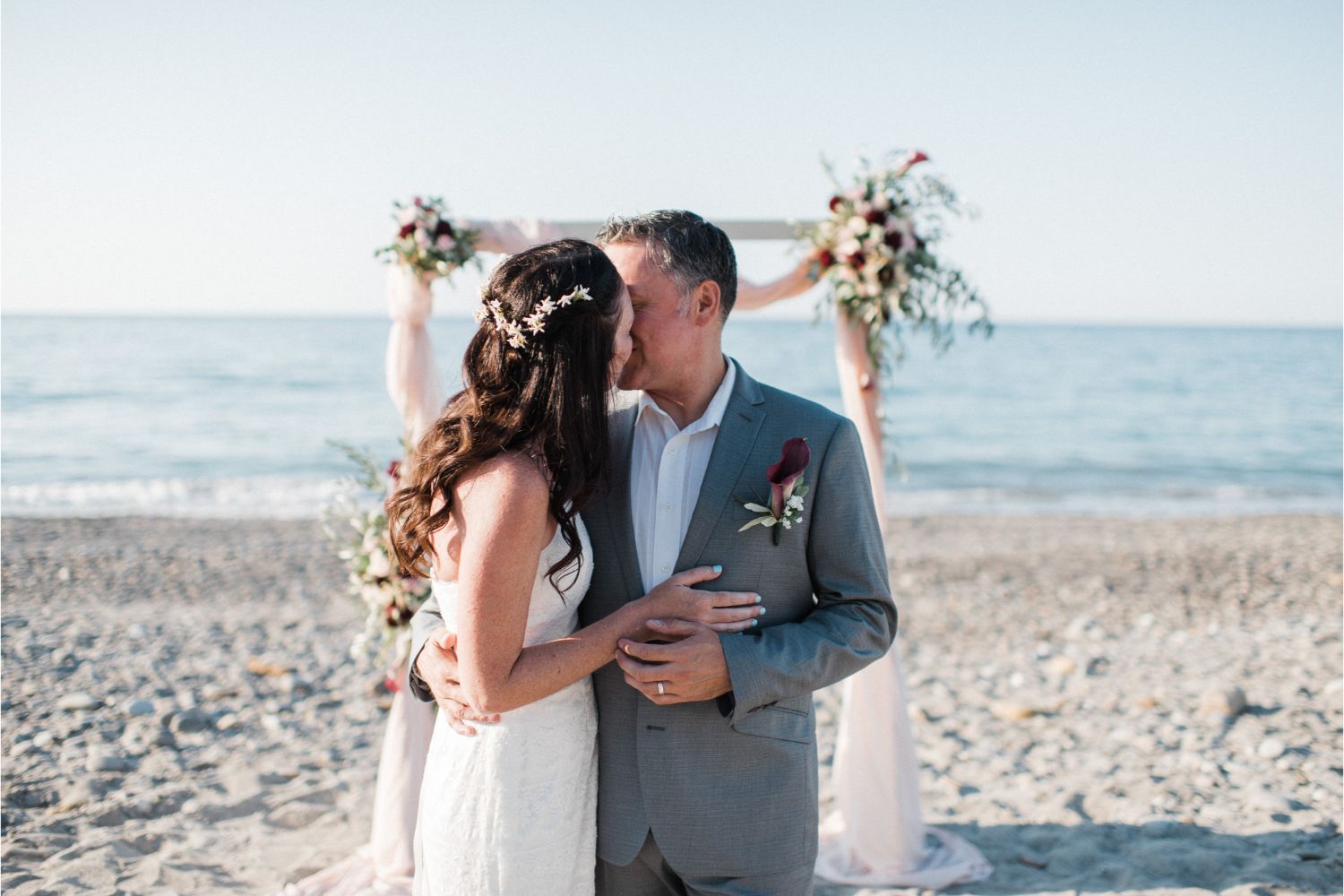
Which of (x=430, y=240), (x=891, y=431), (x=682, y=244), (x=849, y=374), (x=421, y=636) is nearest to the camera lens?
(x=682, y=244)

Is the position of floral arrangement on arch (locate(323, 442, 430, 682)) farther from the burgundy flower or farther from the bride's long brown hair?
the burgundy flower

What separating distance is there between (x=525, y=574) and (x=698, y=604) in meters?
0.45

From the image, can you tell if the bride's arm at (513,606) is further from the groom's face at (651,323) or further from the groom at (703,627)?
the groom's face at (651,323)

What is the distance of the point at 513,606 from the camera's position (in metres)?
2.38

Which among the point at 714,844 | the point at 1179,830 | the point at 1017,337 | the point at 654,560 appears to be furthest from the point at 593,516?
the point at 1017,337

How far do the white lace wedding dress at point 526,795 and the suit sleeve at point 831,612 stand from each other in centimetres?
44

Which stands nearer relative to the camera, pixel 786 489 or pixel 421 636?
pixel 786 489

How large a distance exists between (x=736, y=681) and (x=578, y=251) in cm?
115

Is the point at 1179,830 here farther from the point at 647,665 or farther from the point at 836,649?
the point at 647,665

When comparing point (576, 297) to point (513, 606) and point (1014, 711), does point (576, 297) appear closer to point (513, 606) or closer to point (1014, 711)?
point (513, 606)

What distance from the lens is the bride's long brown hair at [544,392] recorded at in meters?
2.44

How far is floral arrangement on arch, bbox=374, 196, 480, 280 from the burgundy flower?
2.26 metres

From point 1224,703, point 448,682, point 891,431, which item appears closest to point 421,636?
point 448,682

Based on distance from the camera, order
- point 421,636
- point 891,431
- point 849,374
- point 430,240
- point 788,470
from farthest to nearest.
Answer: point 891,431
point 849,374
point 430,240
point 421,636
point 788,470
